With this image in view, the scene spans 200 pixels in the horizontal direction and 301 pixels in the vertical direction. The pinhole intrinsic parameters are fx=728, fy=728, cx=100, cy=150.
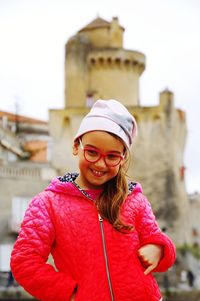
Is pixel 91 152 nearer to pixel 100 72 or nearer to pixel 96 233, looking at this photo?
pixel 96 233

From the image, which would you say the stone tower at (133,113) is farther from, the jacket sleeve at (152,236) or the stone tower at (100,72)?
the jacket sleeve at (152,236)

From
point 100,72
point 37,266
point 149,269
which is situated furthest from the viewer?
point 100,72

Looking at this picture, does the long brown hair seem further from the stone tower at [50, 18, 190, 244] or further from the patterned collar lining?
the stone tower at [50, 18, 190, 244]

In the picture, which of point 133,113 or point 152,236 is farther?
point 133,113

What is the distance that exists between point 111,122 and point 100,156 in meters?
0.13

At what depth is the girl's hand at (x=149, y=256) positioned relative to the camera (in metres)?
2.66

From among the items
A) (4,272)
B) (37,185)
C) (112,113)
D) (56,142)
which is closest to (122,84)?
(56,142)

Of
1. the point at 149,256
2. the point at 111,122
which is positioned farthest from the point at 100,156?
the point at 149,256

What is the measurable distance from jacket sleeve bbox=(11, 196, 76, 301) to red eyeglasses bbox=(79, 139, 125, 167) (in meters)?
0.29

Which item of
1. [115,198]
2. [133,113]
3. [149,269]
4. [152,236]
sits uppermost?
[133,113]

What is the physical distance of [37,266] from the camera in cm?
253

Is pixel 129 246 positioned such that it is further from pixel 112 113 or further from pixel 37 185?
pixel 37 185

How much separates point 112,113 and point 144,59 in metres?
33.9

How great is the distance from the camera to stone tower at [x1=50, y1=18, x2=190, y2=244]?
1280 inches
